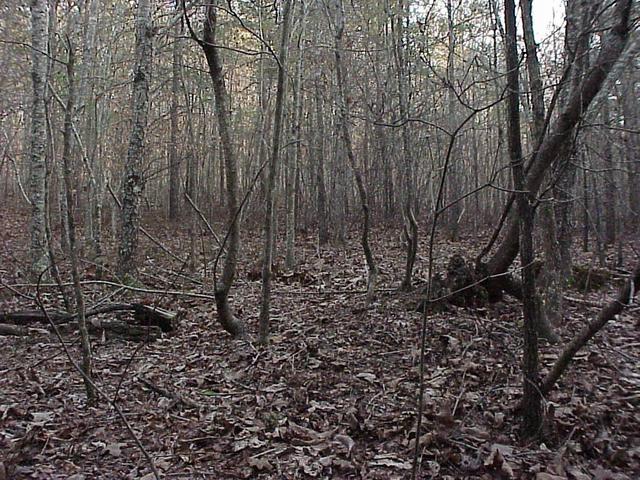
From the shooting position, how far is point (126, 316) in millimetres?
5840

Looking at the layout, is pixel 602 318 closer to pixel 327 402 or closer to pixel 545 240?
pixel 327 402

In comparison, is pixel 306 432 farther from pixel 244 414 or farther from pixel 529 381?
pixel 529 381

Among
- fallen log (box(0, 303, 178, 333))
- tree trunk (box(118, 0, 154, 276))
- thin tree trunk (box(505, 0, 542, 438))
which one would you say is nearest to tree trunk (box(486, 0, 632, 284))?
thin tree trunk (box(505, 0, 542, 438))

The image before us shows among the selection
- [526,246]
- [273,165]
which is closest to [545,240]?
[526,246]

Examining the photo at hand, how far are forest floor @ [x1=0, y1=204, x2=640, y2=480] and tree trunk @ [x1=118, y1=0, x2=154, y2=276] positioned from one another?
5.54 feet

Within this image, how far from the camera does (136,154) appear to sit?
7.92 m

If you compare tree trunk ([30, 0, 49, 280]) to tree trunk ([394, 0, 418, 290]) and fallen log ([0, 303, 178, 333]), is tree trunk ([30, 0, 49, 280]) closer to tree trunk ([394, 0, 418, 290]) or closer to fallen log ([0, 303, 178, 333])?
fallen log ([0, 303, 178, 333])

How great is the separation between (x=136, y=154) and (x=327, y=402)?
5381 mm

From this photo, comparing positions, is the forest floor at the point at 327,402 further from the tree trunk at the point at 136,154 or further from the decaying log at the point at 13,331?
the tree trunk at the point at 136,154

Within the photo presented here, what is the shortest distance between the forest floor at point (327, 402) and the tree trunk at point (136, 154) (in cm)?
169

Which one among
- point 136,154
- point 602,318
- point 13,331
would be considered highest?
point 136,154

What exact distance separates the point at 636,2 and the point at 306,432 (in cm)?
372

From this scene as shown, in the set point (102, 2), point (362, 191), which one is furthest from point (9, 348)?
point (102, 2)

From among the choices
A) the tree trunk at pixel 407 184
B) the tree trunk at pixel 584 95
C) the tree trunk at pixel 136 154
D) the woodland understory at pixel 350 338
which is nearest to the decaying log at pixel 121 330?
the woodland understory at pixel 350 338
